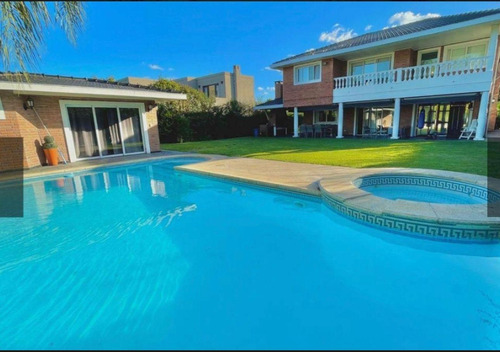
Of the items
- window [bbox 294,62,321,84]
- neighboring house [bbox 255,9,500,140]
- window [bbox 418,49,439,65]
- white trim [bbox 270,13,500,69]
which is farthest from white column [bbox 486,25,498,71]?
window [bbox 294,62,321,84]

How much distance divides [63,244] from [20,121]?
8914 millimetres

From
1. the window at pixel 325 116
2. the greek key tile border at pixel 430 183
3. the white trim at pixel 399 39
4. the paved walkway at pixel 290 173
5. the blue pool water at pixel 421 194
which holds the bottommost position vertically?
the blue pool water at pixel 421 194

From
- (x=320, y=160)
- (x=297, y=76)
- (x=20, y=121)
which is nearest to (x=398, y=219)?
(x=320, y=160)

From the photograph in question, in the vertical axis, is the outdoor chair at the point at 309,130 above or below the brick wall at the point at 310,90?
below

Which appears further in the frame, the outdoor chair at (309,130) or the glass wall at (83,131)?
the outdoor chair at (309,130)

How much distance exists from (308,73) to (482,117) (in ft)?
34.2

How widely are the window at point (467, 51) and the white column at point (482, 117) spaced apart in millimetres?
2795

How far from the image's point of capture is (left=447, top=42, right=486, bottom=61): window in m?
13.2

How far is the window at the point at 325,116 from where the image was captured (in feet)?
68.0

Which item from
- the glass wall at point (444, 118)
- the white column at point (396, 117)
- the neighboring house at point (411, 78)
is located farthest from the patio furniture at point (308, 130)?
the glass wall at point (444, 118)

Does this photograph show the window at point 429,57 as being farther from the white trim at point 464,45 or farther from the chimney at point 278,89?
the chimney at point 278,89

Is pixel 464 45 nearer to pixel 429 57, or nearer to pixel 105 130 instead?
pixel 429 57

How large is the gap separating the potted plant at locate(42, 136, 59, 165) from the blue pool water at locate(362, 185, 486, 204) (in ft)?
39.8

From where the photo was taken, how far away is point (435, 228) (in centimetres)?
398
